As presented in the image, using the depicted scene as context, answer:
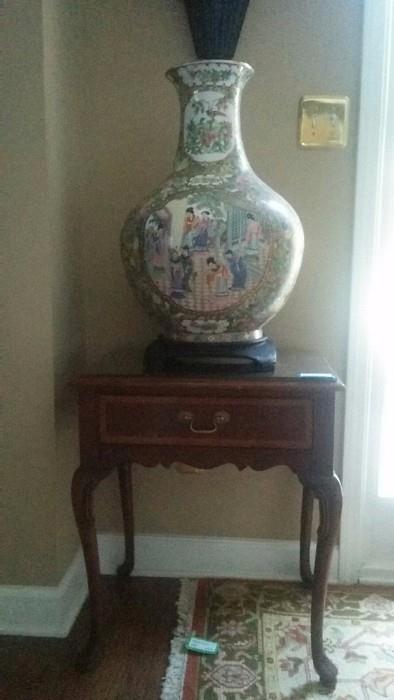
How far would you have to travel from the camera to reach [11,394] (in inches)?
55.3

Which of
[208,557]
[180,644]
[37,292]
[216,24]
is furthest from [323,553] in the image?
[216,24]

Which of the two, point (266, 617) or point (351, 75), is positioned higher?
point (351, 75)

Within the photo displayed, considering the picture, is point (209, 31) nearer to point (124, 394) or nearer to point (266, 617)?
point (124, 394)

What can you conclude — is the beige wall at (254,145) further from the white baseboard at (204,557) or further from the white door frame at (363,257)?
the white baseboard at (204,557)

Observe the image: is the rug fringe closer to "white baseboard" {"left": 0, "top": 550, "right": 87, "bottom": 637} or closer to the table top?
"white baseboard" {"left": 0, "top": 550, "right": 87, "bottom": 637}

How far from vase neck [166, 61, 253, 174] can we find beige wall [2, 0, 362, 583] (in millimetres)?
282

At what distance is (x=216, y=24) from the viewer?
4.71 feet

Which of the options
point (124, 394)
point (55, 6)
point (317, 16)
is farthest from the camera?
point (317, 16)

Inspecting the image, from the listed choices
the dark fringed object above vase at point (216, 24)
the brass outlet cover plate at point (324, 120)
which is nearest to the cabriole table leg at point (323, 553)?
the brass outlet cover plate at point (324, 120)

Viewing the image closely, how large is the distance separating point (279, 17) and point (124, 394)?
3.25 feet

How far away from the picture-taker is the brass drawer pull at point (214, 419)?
1232 mm

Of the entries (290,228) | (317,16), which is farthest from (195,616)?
(317,16)

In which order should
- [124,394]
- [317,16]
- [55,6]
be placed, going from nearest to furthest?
[124,394], [55,6], [317,16]

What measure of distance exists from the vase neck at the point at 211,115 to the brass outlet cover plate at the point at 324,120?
11.2 inches
